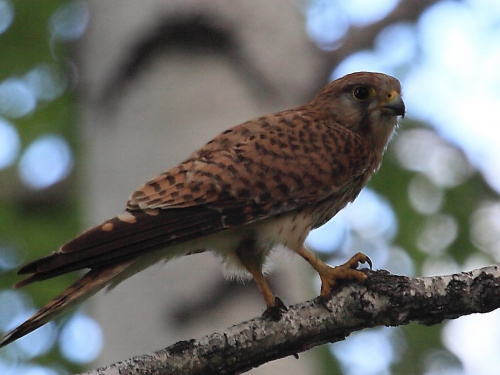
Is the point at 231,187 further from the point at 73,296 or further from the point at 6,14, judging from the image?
the point at 6,14

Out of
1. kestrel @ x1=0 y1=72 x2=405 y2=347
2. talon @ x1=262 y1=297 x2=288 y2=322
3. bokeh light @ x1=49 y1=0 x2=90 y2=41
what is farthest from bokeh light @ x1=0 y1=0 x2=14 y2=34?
talon @ x1=262 y1=297 x2=288 y2=322

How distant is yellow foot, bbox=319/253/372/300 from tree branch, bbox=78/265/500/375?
0.04 metres

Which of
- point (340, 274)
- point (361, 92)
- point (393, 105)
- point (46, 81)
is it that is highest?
point (46, 81)

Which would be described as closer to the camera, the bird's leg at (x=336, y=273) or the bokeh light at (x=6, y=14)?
the bird's leg at (x=336, y=273)

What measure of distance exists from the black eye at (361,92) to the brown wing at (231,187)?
0.23 metres

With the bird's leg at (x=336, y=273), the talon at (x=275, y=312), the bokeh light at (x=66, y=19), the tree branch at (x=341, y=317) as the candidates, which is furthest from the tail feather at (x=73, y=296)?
the bokeh light at (x=66, y=19)

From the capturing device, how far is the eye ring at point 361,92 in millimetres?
4461

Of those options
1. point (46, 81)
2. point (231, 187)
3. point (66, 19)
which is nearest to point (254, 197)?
point (231, 187)

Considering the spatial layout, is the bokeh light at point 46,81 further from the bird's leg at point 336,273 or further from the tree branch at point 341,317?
the tree branch at point 341,317

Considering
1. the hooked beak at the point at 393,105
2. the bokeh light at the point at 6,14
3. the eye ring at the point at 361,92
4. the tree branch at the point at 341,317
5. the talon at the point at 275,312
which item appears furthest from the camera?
the bokeh light at the point at 6,14

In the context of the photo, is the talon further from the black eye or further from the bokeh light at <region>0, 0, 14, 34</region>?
the bokeh light at <region>0, 0, 14, 34</region>

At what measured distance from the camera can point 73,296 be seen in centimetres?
305

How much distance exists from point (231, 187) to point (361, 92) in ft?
3.70

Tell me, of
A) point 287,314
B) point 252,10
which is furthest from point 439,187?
point 287,314
